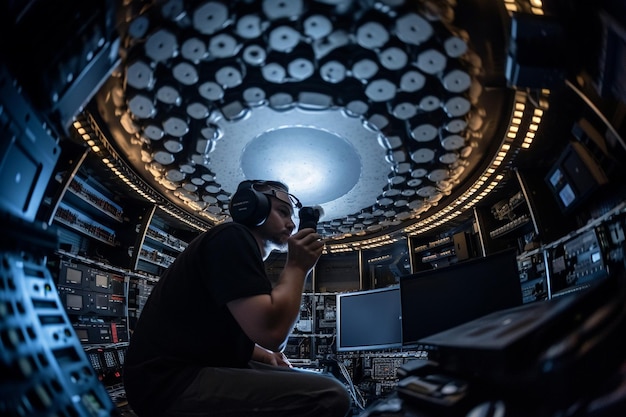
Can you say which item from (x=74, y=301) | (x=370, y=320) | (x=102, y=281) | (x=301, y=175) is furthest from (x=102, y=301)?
(x=301, y=175)

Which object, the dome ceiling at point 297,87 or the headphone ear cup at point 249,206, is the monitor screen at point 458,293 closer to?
the dome ceiling at point 297,87

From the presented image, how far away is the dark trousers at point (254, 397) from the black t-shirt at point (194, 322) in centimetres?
4

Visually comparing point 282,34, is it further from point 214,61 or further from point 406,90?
point 406,90

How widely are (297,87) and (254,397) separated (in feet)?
2.48

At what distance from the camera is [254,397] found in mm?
808

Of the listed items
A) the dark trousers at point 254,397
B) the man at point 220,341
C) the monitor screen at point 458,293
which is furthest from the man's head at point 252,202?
the monitor screen at point 458,293

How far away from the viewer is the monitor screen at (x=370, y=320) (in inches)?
96.7

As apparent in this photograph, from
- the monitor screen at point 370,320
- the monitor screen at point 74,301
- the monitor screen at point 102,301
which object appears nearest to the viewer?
the monitor screen at point 74,301

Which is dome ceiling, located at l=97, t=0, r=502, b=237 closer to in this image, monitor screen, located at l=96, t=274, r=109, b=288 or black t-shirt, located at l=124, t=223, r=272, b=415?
black t-shirt, located at l=124, t=223, r=272, b=415

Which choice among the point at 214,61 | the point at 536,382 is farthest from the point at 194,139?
the point at 536,382

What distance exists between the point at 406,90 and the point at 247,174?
0.65m

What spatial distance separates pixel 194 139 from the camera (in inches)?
34.0

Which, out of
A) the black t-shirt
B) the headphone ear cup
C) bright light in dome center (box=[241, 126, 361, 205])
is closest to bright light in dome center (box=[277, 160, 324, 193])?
bright light in dome center (box=[241, 126, 361, 205])

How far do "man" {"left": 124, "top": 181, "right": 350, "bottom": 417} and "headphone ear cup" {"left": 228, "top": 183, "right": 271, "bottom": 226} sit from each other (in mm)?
103
